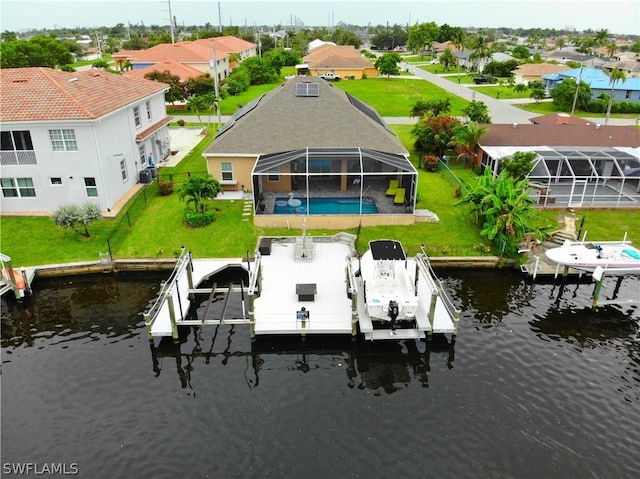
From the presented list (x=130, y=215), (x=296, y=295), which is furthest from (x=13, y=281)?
(x=296, y=295)

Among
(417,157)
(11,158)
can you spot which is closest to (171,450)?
(11,158)

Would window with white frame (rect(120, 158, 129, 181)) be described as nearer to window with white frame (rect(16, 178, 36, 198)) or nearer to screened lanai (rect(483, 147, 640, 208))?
window with white frame (rect(16, 178, 36, 198))

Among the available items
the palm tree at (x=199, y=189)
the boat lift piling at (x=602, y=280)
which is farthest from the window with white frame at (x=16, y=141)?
the boat lift piling at (x=602, y=280)

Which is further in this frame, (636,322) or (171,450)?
(636,322)

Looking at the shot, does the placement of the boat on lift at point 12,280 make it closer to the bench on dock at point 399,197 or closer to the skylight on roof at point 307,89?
the bench on dock at point 399,197

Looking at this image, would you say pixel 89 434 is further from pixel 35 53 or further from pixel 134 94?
pixel 35 53

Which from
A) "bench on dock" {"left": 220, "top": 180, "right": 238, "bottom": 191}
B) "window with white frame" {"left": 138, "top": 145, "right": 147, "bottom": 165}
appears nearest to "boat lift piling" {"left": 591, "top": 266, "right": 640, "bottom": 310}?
"bench on dock" {"left": 220, "top": 180, "right": 238, "bottom": 191}
